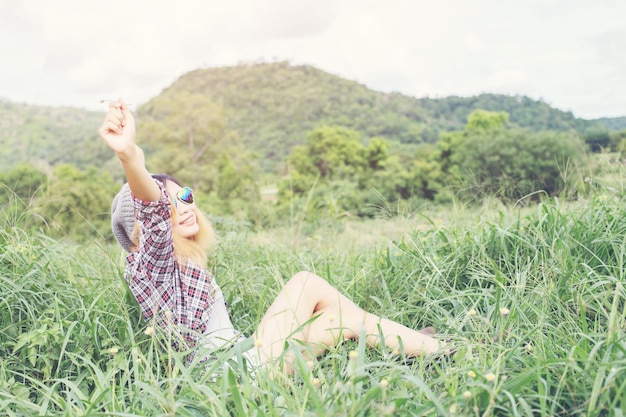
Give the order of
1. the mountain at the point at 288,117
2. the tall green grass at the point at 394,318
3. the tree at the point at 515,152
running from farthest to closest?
the mountain at the point at 288,117, the tree at the point at 515,152, the tall green grass at the point at 394,318

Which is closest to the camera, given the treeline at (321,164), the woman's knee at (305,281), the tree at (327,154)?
the woman's knee at (305,281)

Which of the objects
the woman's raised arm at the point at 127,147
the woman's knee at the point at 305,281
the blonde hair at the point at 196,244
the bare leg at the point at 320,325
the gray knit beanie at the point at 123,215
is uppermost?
the woman's raised arm at the point at 127,147

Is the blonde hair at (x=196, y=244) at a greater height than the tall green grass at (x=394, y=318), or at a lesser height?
greater

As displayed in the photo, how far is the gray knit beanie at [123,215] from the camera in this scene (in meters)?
1.94

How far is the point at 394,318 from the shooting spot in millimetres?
2100

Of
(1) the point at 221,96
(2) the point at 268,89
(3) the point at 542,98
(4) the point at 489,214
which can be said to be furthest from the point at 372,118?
(4) the point at 489,214

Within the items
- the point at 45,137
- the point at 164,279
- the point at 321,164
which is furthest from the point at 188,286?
the point at 45,137

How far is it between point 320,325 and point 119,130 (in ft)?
3.15

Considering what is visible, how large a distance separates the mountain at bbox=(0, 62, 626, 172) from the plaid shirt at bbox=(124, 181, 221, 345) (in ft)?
63.4

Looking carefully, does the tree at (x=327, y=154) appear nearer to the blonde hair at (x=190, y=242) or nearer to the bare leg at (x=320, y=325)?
the blonde hair at (x=190, y=242)

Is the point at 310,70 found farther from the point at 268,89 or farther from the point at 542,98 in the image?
the point at 542,98

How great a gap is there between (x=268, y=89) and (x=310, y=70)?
437 centimetres

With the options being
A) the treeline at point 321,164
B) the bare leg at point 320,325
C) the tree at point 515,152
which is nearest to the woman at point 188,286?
the bare leg at point 320,325

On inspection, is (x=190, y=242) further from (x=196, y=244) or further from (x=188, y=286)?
(x=188, y=286)
